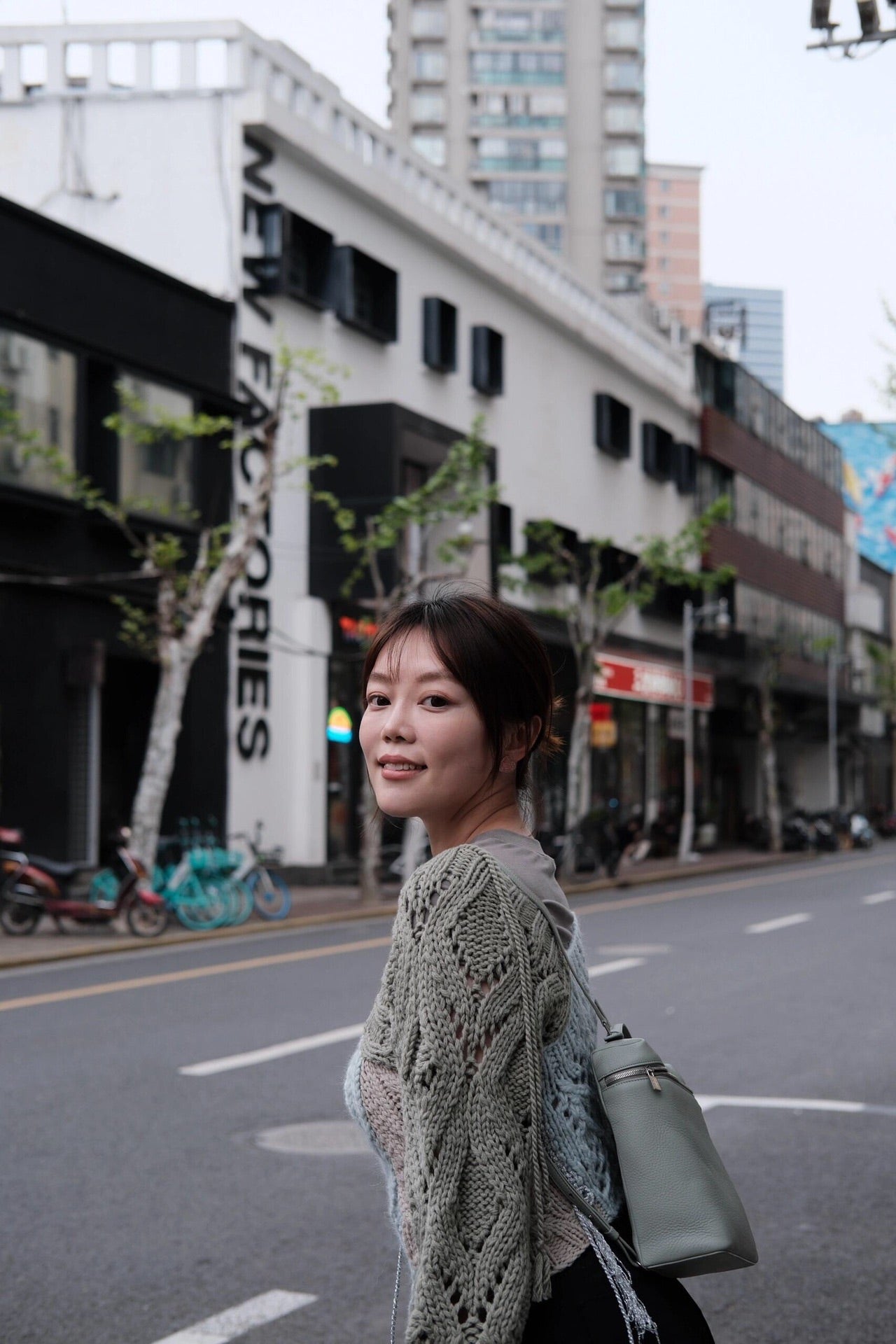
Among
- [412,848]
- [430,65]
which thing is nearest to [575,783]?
[412,848]

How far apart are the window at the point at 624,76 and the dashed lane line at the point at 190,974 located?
84886 mm

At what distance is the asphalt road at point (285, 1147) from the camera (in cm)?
543

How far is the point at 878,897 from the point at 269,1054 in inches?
699

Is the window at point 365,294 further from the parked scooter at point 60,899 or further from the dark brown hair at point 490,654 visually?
the dark brown hair at point 490,654

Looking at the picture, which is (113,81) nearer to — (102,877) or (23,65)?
(23,65)

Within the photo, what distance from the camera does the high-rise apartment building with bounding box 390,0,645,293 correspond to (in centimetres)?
9569

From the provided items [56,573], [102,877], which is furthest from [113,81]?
[102,877]

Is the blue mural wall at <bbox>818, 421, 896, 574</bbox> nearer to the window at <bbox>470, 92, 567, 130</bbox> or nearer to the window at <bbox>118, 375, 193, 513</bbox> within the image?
the window at <bbox>470, 92, 567, 130</bbox>

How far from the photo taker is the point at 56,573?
896 inches

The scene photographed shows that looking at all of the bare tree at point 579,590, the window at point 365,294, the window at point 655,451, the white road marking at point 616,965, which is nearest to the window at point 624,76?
the window at point 655,451

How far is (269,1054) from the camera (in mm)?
10352

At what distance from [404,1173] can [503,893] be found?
0.38 m

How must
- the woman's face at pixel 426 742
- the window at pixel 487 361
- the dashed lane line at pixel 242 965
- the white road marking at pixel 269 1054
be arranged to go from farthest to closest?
the window at pixel 487 361
the dashed lane line at pixel 242 965
the white road marking at pixel 269 1054
the woman's face at pixel 426 742

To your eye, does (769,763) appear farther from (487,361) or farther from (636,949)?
(636,949)
